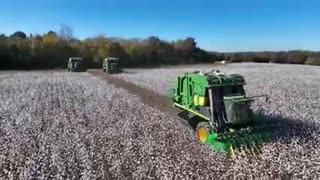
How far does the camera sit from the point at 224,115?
10227mm

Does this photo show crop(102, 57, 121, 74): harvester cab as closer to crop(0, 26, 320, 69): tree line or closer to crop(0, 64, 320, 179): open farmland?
crop(0, 26, 320, 69): tree line

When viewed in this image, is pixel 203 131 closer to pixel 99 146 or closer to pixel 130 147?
pixel 130 147

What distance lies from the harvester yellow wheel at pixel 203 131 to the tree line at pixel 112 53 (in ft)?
188

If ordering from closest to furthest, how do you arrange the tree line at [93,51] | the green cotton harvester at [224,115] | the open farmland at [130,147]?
the open farmland at [130,147]
the green cotton harvester at [224,115]
the tree line at [93,51]

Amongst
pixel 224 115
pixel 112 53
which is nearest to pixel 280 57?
pixel 112 53

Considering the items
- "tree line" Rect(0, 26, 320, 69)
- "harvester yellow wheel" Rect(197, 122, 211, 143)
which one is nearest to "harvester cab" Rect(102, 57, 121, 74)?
"tree line" Rect(0, 26, 320, 69)

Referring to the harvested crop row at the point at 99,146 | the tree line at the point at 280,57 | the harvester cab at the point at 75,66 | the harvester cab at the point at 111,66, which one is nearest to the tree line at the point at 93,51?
the tree line at the point at 280,57

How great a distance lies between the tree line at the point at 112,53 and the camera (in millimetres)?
65188

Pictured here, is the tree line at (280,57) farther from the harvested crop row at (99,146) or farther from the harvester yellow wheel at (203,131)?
the harvester yellow wheel at (203,131)

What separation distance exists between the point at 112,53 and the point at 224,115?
65.3 metres

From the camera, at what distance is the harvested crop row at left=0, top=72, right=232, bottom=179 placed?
26.3 ft

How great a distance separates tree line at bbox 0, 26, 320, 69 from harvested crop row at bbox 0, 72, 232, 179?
169 ft

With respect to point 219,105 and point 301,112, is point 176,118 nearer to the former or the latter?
point 219,105

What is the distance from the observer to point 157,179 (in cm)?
752
